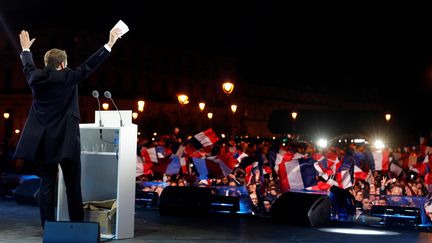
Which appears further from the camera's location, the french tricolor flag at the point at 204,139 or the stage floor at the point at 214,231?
the french tricolor flag at the point at 204,139

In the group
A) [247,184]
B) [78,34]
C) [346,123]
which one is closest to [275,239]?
[247,184]

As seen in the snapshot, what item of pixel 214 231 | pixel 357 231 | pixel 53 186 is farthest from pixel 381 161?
pixel 53 186

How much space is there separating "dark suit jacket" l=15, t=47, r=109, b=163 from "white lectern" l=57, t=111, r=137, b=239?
43.0 inches

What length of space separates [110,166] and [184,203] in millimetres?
3384

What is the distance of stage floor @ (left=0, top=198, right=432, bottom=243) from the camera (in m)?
9.66

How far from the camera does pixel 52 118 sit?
8141 millimetres

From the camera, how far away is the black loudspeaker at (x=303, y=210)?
12.0m

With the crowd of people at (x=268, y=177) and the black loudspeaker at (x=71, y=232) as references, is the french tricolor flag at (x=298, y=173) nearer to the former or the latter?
the crowd of people at (x=268, y=177)

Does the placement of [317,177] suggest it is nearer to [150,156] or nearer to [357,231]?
[357,231]

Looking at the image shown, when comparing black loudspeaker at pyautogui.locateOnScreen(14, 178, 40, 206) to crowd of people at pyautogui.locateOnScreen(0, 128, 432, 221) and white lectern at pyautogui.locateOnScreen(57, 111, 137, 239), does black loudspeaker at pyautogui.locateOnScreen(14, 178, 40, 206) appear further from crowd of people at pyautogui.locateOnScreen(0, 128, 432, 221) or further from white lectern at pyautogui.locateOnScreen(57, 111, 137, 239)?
white lectern at pyautogui.locateOnScreen(57, 111, 137, 239)

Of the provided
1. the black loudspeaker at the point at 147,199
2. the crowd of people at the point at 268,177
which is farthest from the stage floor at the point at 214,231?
the black loudspeaker at the point at 147,199

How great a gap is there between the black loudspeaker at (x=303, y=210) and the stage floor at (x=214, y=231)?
215 millimetres

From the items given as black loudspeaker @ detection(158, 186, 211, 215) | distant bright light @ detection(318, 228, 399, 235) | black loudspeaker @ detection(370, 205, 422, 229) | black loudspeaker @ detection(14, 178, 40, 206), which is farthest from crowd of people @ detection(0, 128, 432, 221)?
distant bright light @ detection(318, 228, 399, 235)

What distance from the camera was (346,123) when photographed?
7238 centimetres
